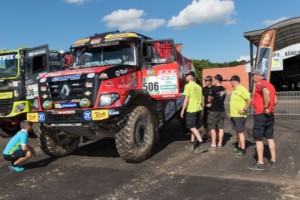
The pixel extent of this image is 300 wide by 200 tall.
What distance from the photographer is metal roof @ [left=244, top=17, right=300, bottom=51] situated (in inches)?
539

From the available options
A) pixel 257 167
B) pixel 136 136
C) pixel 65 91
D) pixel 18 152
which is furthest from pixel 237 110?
pixel 18 152

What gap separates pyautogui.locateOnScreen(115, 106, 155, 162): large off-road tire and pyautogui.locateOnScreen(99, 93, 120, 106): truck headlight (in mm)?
549

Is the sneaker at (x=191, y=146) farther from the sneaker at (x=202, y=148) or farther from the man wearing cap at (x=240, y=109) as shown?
the man wearing cap at (x=240, y=109)

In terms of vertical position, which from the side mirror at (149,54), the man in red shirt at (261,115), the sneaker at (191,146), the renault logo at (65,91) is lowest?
the sneaker at (191,146)

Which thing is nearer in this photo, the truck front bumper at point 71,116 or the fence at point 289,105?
the truck front bumper at point 71,116

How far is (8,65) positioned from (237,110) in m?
7.25

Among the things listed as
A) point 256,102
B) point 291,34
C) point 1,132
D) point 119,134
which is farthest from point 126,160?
point 291,34

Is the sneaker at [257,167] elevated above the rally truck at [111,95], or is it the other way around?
the rally truck at [111,95]

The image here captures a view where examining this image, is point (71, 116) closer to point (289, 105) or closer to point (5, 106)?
point (5, 106)

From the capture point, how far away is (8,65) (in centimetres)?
1087

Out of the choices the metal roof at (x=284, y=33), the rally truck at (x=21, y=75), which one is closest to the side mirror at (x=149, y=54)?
the rally truck at (x=21, y=75)

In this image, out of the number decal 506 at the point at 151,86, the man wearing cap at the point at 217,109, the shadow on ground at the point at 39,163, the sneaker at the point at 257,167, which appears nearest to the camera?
the sneaker at the point at 257,167

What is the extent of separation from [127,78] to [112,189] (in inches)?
103

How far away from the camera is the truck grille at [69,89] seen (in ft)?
21.8
